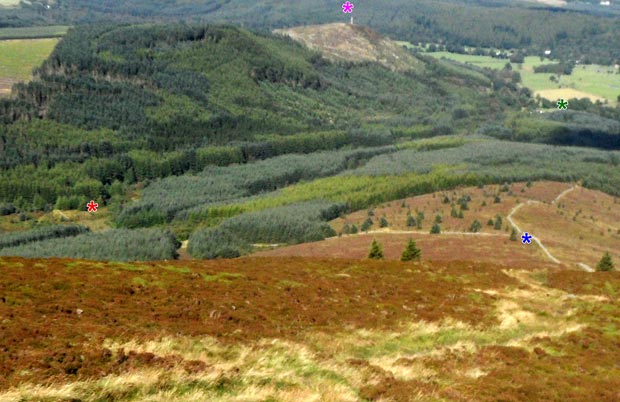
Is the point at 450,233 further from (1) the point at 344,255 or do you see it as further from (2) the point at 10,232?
(2) the point at 10,232

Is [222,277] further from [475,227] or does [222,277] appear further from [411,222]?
[411,222]

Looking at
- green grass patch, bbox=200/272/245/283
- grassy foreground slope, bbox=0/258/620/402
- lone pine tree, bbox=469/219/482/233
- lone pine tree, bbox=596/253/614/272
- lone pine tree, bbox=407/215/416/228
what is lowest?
lone pine tree, bbox=407/215/416/228

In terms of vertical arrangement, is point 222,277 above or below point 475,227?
above

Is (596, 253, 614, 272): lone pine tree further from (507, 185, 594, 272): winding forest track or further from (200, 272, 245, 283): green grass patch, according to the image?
(200, 272, 245, 283): green grass patch

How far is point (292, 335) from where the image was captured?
44.0 meters

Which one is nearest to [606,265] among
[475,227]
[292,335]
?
[475,227]

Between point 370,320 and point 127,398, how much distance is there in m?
23.1

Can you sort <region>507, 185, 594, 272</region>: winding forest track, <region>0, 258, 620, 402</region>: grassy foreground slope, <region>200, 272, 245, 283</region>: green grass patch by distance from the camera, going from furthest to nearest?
<region>507, 185, 594, 272</region>: winding forest track → <region>200, 272, 245, 283</region>: green grass patch → <region>0, 258, 620, 402</region>: grassy foreground slope

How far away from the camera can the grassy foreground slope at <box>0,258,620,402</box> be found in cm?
3275

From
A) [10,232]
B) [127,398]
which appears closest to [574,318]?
[127,398]

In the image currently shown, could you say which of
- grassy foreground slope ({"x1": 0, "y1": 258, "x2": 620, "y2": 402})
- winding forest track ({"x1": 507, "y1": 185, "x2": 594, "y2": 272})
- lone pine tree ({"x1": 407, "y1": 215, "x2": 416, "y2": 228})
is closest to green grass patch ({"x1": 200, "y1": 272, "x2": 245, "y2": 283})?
grassy foreground slope ({"x1": 0, "y1": 258, "x2": 620, "y2": 402})

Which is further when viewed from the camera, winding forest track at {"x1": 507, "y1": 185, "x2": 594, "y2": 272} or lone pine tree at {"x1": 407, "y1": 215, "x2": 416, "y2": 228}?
lone pine tree at {"x1": 407, "y1": 215, "x2": 416, "y2": 228}

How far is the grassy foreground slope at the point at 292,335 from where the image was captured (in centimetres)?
3275

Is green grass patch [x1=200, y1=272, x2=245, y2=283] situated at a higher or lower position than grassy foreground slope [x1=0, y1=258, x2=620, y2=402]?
lower
